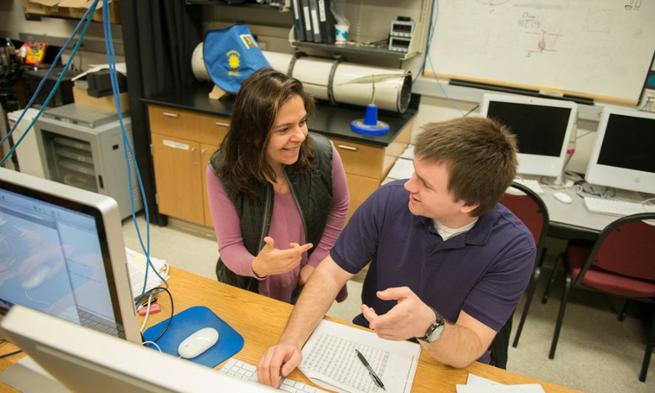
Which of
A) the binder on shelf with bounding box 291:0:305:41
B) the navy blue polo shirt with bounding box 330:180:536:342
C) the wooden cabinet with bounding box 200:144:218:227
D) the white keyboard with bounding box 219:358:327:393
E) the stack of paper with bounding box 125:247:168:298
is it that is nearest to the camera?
the white keyboard with bounding box 219:358:327:393

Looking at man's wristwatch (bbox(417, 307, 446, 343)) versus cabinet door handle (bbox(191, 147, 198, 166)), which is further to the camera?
cabinet door handle (bbox(191, 147, 198, 166))

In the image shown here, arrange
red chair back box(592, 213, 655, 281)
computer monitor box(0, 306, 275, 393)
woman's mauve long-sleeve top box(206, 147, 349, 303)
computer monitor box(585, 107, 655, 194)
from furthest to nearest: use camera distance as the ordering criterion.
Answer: computer monitor box(585, 107, 655, 194) < red chair back box(592, 213, 655, 281) < woman's mauve long-sleeve top box(206, 147, 349, 303) < computer monitor box(0, 306, 275, 393)

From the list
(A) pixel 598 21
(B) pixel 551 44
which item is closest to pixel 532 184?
(B) pixel 551 44

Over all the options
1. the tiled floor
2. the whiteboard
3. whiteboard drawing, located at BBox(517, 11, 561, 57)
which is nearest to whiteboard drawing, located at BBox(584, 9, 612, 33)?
the whiteboard

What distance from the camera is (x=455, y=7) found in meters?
2.57

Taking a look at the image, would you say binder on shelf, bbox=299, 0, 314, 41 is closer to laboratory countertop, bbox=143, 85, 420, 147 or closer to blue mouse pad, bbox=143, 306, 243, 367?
laboratory countertop, bbox=143, 85, 420, 147

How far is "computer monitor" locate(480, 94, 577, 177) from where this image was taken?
2273 millimetres

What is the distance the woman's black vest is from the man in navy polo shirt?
0.22 metres

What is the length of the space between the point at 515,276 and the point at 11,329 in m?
1.04

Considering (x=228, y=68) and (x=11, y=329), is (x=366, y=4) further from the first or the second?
(x=11, y=329)

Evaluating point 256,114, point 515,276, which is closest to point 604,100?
point 515,276

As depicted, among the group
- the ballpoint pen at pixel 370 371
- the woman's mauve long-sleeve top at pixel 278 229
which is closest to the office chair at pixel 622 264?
the woman's mauve long-sleeve top at pixel 278 229

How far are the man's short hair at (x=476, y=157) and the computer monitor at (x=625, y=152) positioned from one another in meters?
1.55

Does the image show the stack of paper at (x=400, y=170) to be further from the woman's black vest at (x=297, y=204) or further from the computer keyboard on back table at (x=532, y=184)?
the woman's black vest at (x=297, y=204)
